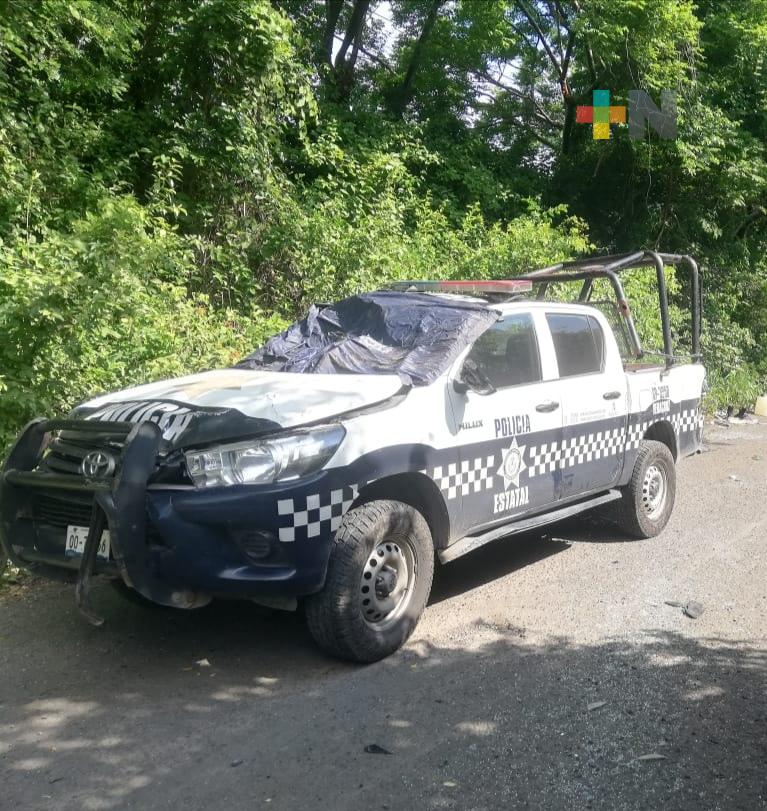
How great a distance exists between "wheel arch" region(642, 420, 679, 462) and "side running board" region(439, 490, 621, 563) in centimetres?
81

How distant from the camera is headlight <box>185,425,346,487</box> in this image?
13.7 feet

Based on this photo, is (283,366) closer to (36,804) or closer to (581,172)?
(36,804)

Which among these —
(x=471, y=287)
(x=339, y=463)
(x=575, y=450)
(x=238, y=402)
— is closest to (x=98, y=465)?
(x=238, y=402)

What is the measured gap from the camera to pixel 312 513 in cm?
420

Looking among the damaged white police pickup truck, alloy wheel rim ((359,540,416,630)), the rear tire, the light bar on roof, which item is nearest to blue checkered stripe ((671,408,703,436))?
the rear tire

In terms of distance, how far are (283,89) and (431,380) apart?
25.7 ft

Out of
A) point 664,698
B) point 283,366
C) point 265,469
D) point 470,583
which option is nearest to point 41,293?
point 283,366

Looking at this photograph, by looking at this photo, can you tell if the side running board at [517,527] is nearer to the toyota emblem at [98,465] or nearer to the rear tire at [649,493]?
the rear tire at [649,493]

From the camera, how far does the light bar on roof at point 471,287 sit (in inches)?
244

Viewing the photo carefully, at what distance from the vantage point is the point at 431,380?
5047 millimetres

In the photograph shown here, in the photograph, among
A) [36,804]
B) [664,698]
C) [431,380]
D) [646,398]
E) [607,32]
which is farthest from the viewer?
[607,32]

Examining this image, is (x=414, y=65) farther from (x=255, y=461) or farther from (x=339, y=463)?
(x=255, y=461)

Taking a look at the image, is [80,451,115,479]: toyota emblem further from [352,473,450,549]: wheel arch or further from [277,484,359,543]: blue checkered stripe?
[352,473,450,549]: wheel arch

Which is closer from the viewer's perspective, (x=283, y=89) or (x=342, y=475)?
(x=342, y=475)
